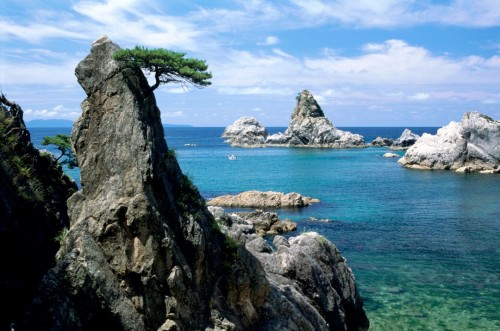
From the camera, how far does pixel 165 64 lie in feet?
58.0

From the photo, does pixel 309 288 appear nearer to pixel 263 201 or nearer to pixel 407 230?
pixel 407 230

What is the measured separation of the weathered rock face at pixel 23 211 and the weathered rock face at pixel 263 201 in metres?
46.2

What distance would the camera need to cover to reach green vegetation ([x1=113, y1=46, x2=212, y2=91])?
17312 millimetres

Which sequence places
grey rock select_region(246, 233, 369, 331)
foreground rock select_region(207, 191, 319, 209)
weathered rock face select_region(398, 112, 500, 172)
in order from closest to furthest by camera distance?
grey rock select_region(246, 233, 369, 331)
foreground rock select_region(207, 191, 319, 209)
weathered rock face select_region(398, 112, 500, 172)

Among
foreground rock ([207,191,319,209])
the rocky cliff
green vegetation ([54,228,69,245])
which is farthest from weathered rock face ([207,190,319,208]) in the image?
green vegetation ([54,228,69,245])

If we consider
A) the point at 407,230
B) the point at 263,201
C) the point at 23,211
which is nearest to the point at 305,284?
the point at 23,211

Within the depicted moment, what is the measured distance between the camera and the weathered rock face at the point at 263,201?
70250 mm

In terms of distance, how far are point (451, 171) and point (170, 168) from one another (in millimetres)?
108460

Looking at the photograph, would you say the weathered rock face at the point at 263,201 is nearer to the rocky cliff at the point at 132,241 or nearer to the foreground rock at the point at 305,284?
the foreground rock at the point at 305,284

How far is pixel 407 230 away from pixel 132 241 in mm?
45728

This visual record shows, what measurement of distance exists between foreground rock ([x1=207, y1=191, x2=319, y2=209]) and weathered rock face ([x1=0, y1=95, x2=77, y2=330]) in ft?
151

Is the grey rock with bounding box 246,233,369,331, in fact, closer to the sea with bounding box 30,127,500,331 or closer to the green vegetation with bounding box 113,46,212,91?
Result: the sea with bounding box 30,127,500,331

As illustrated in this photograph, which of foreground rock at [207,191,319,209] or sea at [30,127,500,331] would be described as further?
foreground rock at [207,191,319,209]

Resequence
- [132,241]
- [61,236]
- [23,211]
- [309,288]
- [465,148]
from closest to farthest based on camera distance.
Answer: [132,241], [61,236], [23,211], [309,288], [465,148]
